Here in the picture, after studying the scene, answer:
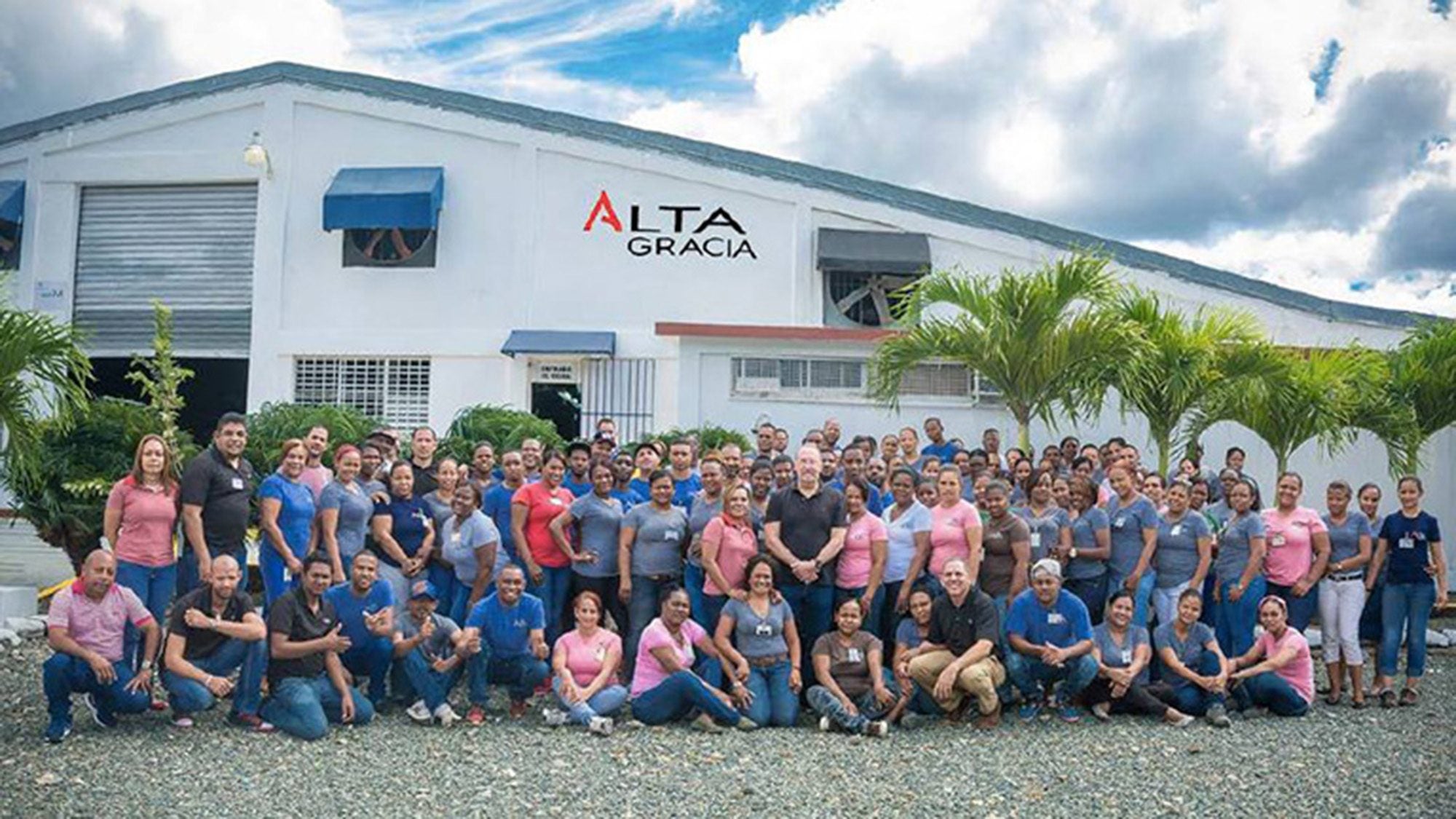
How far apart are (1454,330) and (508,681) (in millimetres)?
10031

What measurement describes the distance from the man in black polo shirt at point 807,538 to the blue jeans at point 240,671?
3.14 m

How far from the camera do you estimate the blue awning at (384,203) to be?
18.2 m

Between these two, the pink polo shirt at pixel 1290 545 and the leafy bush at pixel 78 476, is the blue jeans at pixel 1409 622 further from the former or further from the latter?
the leafy bush at pixel 78 476

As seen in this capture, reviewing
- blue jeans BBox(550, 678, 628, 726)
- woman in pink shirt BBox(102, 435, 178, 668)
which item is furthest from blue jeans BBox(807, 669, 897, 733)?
woman in pink shirt BBox(102, 435, 178, 668)

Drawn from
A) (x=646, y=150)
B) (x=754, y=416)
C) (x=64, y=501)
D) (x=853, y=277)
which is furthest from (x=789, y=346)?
(x=64, y=501)

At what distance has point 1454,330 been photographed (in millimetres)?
13070

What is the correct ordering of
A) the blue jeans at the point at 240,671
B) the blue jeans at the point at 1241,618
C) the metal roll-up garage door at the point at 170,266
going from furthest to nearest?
the metal roll-up garage door at the point at 170,266, the blue jeans at the point at 1241,618, the blue jeans at the point at 240,671

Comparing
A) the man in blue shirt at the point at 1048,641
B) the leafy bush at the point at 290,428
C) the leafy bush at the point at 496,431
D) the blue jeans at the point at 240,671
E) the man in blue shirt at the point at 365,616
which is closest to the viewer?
the blue jeans at the point at 240,671

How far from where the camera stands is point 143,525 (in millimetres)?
7918

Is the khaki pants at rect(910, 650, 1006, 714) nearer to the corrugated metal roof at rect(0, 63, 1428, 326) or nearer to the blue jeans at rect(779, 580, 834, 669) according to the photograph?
the blue jeans at rect(779, 580, 834, 669)

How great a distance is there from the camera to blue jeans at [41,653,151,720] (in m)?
7.32

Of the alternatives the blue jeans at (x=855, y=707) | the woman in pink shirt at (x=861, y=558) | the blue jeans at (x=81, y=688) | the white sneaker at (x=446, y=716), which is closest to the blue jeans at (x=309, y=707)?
the white sneaker at (x=446, y=716)

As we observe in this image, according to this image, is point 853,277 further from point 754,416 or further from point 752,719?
point 752,719

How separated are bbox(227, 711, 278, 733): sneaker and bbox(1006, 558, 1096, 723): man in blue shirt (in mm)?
4434
